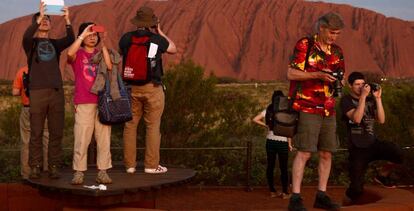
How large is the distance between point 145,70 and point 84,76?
64cm

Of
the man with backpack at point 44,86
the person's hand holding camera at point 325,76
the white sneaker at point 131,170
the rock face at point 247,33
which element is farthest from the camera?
the rock face at point 247,33

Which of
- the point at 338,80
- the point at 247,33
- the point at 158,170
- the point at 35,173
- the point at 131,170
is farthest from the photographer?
the point at 247,33

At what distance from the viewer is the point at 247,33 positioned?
99062mm

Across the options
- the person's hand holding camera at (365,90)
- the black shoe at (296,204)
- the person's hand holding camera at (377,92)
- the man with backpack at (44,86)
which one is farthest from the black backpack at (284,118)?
the man with backpack at (44,86)

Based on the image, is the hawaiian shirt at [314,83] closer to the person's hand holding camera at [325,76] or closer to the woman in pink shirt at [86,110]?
the person's hand holding camera at [325,76]

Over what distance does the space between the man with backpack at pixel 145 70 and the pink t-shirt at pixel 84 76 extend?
475 mm

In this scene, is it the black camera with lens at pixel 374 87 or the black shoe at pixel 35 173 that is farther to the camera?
the black shoe at pixel 35 173

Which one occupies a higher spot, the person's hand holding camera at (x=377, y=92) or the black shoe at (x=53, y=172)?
the person's hand holding camera at (x=377, y=92)

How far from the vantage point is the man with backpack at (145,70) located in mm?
6227

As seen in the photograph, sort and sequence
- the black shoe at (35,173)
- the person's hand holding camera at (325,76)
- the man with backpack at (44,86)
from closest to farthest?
the person's hand holding camera at (325,76), the man with backpack at (44,86), the black shoe at (35,173)

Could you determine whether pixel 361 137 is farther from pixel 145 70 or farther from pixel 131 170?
pixel 131 170

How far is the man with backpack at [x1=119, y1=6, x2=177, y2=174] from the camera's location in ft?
20.4

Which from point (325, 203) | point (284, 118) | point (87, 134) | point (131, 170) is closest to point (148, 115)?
point (131, 170)

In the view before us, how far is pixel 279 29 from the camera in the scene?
335ft
